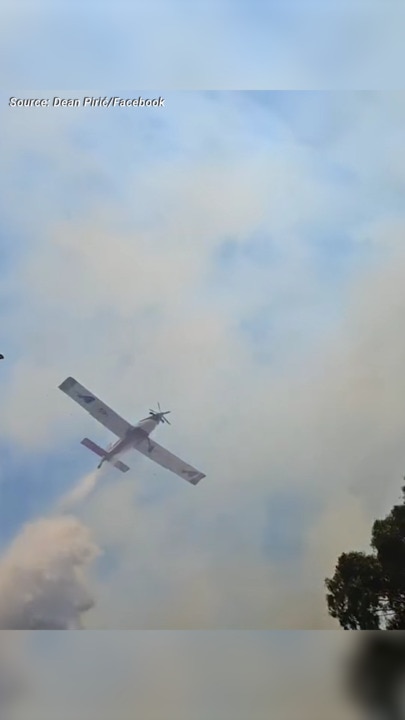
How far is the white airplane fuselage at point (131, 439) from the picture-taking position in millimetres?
2402

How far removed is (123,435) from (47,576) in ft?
1.75

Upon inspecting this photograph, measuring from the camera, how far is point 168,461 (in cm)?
241

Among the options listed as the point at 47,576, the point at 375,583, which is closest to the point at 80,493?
the point at 47,576

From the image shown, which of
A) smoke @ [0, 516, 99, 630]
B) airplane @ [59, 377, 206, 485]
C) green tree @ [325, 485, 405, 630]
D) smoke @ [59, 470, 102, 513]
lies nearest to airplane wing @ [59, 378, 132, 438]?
airplane @ [59, 377, 206, 485]

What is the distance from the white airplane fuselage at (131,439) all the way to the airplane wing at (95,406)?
1.0 inches

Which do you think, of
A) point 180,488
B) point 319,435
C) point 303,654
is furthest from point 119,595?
point 319,435

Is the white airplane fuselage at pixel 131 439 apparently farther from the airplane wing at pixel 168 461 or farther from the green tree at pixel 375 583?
the green tree at pixel 375 583

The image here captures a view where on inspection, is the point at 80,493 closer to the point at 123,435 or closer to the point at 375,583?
the point at 123,435

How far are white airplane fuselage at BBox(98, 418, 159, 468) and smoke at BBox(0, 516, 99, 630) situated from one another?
257 mm

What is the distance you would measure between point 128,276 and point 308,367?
28.6 inches

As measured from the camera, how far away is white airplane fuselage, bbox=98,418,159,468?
2.40 meters

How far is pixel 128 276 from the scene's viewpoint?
2.51 meters

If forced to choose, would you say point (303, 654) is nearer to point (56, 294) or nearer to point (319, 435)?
point (319, 435)

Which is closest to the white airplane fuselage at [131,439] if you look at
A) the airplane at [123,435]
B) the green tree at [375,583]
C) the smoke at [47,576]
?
the airplane at [123,435]
